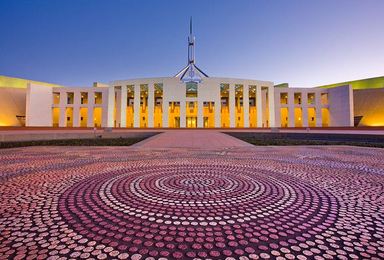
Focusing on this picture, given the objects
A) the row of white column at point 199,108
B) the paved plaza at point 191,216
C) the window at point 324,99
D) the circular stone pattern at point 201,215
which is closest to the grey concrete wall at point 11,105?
the row of white column at point 199,108

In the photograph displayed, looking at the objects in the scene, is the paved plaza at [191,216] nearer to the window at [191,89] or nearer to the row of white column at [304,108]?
the window at [191,89]

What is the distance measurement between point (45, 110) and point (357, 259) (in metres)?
47.0

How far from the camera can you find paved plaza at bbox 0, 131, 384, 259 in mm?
1858

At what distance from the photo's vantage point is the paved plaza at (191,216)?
1.86 metres

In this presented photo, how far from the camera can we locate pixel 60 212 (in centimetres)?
265

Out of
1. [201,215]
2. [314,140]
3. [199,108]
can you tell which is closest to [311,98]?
[199,108]

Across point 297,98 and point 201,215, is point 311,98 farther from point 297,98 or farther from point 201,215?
point 201,215

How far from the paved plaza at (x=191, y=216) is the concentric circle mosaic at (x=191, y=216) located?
11 mm

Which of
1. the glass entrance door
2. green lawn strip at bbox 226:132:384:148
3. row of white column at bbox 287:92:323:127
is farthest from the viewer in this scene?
the glass entrance door

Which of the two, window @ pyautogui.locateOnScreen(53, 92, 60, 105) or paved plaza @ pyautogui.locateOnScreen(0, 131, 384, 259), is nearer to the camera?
paved plaza @ pyautogui.locateOnScreen(0, 131, 384, 259)

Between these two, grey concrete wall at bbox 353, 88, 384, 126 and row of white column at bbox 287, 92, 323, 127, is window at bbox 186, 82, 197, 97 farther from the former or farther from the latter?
grey concrete wall at bbox 353, 88, 384, 126

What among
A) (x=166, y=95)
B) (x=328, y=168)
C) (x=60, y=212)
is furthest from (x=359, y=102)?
(x=60, y=212)

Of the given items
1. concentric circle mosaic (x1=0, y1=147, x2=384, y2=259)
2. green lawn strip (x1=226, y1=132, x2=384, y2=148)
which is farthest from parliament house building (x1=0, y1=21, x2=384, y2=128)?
concentric circle mosaic (x1=0, y1=147, x2=384, y2=259)

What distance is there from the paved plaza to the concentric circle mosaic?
0.01 m
